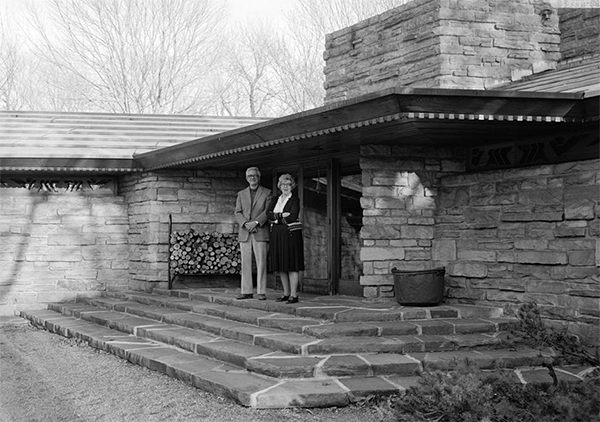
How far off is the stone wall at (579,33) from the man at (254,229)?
5842 millimetres

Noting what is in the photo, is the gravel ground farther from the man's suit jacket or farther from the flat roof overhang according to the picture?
the flat roof overhang

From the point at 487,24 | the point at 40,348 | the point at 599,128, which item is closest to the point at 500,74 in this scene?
the point at 487,24

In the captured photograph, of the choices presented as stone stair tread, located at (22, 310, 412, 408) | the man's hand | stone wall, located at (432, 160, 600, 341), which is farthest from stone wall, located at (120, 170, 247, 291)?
stone wall, located at (432, 160, 600, 341)

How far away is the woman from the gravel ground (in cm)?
230

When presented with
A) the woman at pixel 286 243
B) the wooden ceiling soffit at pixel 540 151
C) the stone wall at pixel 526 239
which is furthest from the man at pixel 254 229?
the wooden ceiling soffit at pixel 540 151

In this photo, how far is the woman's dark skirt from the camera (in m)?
8.59

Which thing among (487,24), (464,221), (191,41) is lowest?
(464,221)

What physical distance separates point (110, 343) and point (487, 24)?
7.67 meters

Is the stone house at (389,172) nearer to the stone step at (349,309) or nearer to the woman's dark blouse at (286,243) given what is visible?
the stone step at (349,309)

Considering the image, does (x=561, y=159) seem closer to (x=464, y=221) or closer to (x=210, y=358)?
(x=464, y=221)

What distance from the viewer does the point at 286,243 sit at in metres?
8.66

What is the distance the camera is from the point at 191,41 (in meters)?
25.0

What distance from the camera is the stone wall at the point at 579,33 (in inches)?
432

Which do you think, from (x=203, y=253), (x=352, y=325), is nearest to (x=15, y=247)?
(x=203, y=253)
